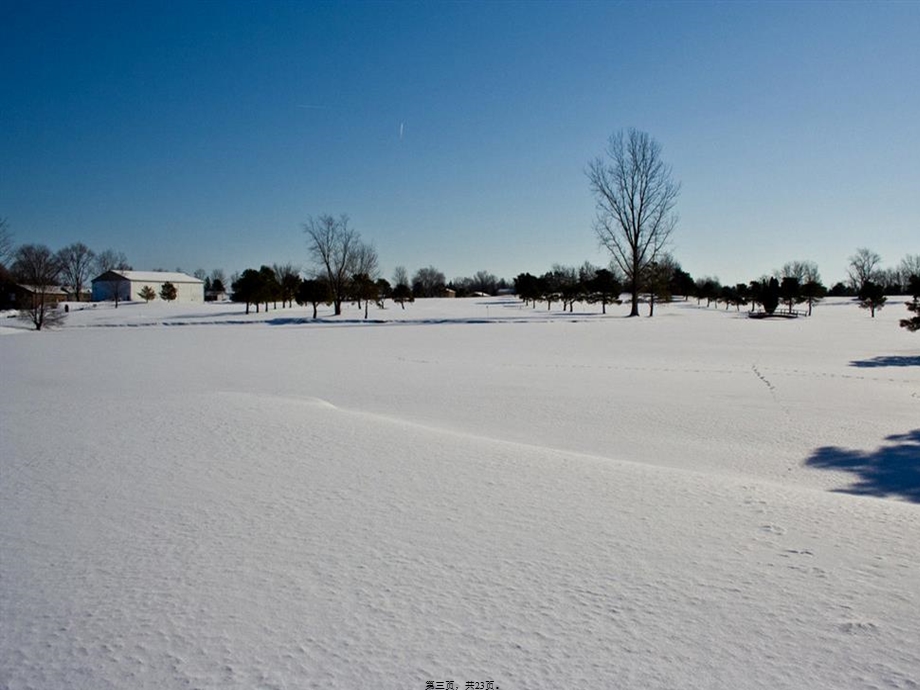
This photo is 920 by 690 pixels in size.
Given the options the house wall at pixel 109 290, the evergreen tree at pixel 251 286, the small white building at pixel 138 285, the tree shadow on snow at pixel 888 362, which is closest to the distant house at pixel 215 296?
the small white building at pixel 138 285

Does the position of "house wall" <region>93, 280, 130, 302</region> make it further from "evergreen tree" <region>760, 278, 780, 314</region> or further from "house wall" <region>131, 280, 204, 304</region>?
"evergreen tree" <region>760, 278, 780, 314</region>

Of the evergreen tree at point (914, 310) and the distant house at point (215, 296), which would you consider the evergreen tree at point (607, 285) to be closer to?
the evergreen tree at point (914, 310)

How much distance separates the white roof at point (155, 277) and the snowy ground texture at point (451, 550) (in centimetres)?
10851

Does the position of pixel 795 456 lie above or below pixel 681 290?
below

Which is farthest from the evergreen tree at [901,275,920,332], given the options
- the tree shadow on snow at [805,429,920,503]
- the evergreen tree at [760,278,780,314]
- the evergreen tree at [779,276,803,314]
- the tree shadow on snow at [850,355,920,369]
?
the evergreen tree at [779,276,803,314]

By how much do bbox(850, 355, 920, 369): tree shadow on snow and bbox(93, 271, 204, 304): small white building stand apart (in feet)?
339

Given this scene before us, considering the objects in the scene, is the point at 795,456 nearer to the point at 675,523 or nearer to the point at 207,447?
the point at 675,523

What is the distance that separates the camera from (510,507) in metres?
4.59

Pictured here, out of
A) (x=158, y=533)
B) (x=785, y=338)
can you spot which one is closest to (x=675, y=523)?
(x=158, y=533)

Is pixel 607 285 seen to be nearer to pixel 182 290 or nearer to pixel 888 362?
pixel 888 362

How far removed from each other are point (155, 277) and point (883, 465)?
12040 cm

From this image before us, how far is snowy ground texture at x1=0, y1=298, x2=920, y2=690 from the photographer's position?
8.46 ft

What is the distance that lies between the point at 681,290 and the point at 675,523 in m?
127

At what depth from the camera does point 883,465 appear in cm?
666
